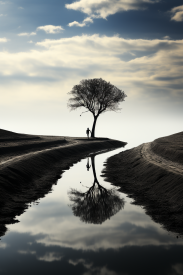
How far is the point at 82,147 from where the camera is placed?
62906 millimetres

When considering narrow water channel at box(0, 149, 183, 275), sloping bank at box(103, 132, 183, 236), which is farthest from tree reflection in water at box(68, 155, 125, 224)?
sloping bank at box(103, 132, 183, 236)

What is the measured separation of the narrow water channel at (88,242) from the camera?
39.2ft

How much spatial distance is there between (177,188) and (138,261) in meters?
11.3

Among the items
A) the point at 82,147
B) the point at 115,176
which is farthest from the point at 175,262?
the point at 82,147

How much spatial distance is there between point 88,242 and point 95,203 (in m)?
8.27

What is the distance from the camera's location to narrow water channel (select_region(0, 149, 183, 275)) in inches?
471

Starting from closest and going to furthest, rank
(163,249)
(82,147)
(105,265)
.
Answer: (105,265) → (163,249) → (82,147)

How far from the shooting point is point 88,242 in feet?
47.7

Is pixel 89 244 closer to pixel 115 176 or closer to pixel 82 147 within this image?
pixel 115 176

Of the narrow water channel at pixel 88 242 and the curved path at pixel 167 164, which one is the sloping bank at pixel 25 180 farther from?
the curved path at pixel 167 164

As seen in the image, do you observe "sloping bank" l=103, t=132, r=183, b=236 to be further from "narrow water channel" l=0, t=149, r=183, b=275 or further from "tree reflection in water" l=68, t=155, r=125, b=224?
"tree reflection in water" l=68, t=155, r=125, b=224

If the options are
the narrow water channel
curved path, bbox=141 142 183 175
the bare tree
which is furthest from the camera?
the bare tree

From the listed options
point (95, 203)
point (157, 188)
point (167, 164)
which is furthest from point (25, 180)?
point (167, 164)

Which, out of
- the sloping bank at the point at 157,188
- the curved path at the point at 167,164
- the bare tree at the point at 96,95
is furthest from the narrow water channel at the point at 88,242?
the bare tree at the point at 96,95
